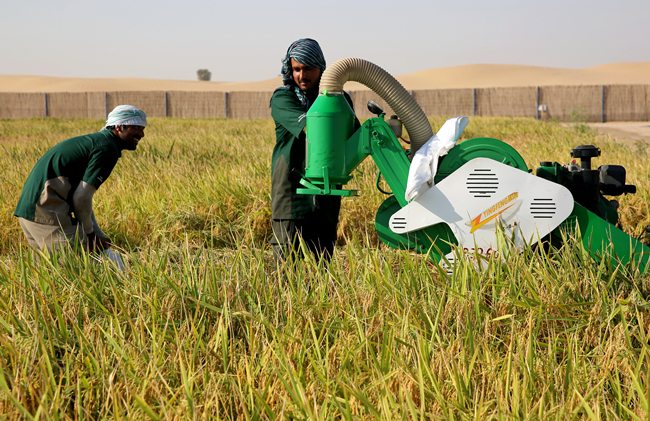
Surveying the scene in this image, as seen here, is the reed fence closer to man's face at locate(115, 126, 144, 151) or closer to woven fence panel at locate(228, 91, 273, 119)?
woven fence panel at locate(228, 91, 273, 119)

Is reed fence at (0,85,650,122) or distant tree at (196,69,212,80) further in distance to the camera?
distant tree at (196,69,212,80)

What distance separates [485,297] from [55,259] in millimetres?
2093

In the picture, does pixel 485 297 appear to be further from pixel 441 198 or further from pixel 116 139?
pixel 116 139

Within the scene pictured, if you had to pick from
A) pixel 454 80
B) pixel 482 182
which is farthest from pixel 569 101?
pixel 454 80

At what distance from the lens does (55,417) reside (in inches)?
60.6

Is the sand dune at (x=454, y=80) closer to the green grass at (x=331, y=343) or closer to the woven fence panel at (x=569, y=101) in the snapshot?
the woven fence panel at (x=569, y=101)

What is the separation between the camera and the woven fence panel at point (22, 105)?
32.2 meters

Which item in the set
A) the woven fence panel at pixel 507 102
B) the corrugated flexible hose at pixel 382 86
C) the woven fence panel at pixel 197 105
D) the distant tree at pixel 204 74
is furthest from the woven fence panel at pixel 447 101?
the distant tree at pixel 204 74

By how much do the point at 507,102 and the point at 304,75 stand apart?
94.7ft

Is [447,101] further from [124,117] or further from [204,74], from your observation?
[204,74]

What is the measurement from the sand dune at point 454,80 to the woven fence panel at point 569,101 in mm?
37118

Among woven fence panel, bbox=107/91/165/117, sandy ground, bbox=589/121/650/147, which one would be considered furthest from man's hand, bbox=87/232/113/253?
woven fence panel, bbox=107/91/165/117

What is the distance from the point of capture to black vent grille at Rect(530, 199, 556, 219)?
7.63 feet

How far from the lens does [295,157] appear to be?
2830 millimetres
